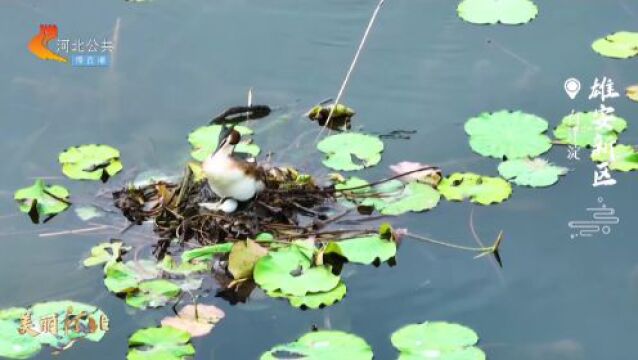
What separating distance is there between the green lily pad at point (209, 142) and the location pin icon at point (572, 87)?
5.34ft

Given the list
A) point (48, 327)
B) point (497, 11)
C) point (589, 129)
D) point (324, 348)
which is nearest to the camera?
point (324, 348)

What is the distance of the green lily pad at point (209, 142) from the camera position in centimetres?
554

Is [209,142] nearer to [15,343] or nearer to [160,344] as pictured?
[160,344]

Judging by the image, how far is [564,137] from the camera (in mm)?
5656

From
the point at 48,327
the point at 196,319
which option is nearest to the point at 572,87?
the point at 196,319

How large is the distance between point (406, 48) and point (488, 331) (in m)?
2.11

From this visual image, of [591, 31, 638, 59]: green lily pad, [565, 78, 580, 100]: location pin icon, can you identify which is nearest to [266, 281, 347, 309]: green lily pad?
[565, 78, 580, 100]: location pin icon

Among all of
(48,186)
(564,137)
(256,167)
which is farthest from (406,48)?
(48,186)

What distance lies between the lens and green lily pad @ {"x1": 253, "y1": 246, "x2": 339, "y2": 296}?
4762mm

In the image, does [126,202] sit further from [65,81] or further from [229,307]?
[65,81]

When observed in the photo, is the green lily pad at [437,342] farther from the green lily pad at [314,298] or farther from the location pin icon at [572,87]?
the location pin icon at [572,87]

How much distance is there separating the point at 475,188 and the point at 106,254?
1.67 metres

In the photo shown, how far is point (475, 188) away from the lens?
17.6 ft

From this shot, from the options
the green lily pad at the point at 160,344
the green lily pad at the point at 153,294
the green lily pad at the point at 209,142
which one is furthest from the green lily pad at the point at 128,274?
the green lily pad at the point at 209,142
